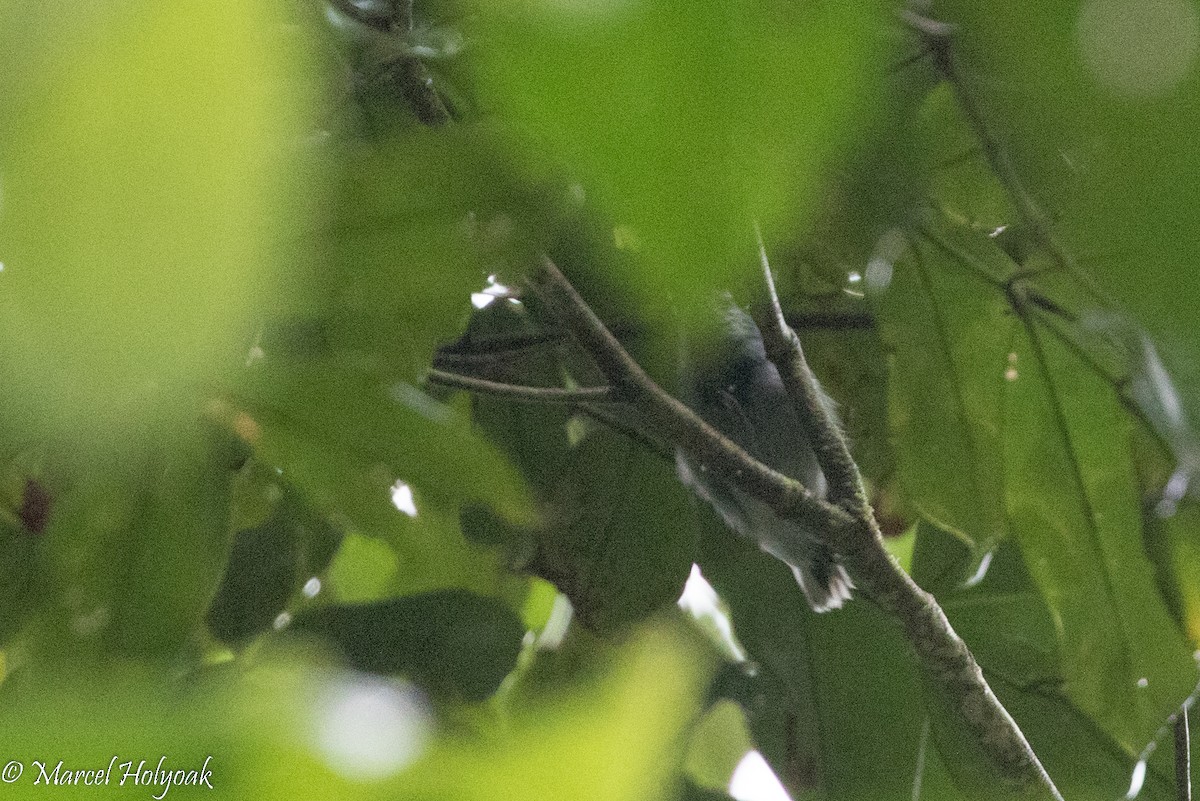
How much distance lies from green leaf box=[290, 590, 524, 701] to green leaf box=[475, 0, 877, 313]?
758 mm

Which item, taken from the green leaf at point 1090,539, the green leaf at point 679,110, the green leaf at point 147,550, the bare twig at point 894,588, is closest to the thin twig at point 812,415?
the bare twig at point 894,588

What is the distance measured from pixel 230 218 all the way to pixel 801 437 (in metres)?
0.85

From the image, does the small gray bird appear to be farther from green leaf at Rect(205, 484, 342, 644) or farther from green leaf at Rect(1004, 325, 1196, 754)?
green leaf at Rect(205, 484, 342, 644)

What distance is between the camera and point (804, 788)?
3.15 feet

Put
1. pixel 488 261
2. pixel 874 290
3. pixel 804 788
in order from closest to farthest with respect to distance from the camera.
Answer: pixel 488 261 < pixel 874 290 < pixel 804 788

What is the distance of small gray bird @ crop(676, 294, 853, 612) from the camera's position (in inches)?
37.7

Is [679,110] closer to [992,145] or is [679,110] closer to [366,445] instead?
[992,145]

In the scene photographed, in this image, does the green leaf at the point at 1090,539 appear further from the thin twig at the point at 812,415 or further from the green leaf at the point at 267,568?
the green leaf at the point at 267,568

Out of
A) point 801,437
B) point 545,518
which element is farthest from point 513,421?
point 801,437

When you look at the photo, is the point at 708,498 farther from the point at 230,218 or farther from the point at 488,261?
the point at 230,218

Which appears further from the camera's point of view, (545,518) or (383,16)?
(545,518)

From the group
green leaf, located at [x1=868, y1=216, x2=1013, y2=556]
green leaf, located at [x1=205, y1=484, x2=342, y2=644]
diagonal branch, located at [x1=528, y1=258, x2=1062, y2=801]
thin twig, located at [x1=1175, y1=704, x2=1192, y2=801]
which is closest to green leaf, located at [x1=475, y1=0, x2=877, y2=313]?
diagonal branch, located at [x1=528, y1=258, x2=1062, y2=801]

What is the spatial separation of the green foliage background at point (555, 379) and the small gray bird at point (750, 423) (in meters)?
0.04

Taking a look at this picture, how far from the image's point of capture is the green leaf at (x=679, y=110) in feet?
0.58
